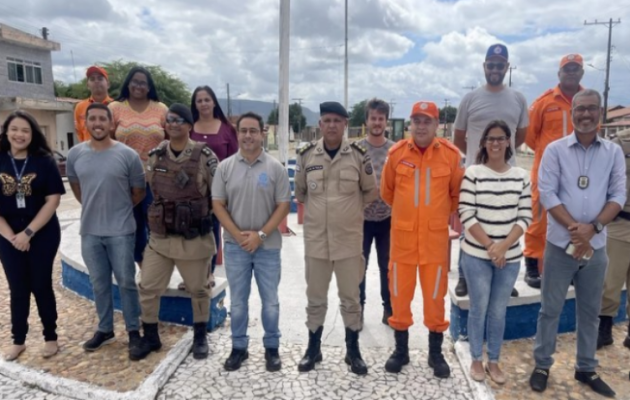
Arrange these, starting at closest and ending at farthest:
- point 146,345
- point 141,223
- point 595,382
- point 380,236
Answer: point 595,382
point 146,345
point 380,236
point 141,223

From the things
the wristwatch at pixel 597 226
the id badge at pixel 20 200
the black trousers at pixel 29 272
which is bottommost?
the black trousers at pixel 29 272

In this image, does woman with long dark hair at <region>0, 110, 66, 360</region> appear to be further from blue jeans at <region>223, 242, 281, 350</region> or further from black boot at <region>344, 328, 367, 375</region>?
black boot at <region>344, 328, 367, 375</region>

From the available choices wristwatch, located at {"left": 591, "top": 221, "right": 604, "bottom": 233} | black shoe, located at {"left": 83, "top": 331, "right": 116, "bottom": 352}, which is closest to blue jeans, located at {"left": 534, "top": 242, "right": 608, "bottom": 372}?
wristwatch, located at {"left": 591, "top": 221, "right": 604, "bottom": 233}

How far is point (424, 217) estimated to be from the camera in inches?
129

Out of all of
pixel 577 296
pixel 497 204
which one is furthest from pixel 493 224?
pixel 577 296

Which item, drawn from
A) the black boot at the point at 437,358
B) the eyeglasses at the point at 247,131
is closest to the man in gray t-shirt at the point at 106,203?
the eyeglasses at the point at 247,131

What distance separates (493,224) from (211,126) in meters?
2.71

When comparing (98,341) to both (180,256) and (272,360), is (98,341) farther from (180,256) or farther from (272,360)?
(272,360)

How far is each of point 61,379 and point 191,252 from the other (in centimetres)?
128

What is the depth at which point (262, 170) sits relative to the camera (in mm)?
3428

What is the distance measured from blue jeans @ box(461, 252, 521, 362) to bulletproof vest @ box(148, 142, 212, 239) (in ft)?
6.61

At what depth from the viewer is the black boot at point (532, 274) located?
165 inches

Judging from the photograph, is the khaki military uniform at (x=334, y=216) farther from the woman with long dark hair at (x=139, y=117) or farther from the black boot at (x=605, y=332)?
the black boot at (x=605, y=332)

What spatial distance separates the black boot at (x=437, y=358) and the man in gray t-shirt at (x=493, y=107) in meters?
0.62
